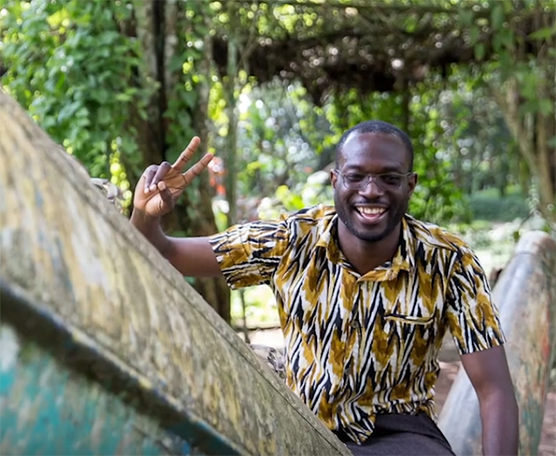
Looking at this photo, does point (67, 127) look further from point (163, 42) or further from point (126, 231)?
point (126, 231)

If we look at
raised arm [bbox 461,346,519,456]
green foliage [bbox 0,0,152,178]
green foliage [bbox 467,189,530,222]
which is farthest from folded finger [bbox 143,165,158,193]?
green foliage [bbox 467,189,530,222]

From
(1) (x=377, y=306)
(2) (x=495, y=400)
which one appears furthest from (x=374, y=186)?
(2) (x=495, y=400)

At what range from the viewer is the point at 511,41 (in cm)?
513

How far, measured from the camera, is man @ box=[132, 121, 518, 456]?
6.14ft

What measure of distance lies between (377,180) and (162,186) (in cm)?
52

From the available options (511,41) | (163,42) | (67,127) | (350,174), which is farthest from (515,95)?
(350,174)

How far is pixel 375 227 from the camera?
1.90 metres

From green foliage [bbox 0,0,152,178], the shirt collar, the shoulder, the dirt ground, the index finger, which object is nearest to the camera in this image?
the index finger

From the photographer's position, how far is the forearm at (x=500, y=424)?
179 cm

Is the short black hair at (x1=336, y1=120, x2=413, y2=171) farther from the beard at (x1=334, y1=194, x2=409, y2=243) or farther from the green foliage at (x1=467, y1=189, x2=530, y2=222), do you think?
the green foliage at (x1=467, y1=189, x2=530, y2=222)

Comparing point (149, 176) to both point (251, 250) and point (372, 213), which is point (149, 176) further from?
point (372, 213)

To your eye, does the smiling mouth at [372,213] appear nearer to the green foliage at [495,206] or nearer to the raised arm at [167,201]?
the raised arm at [167,201]

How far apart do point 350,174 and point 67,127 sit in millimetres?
2184

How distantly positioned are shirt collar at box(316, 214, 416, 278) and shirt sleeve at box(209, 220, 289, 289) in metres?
0.10
